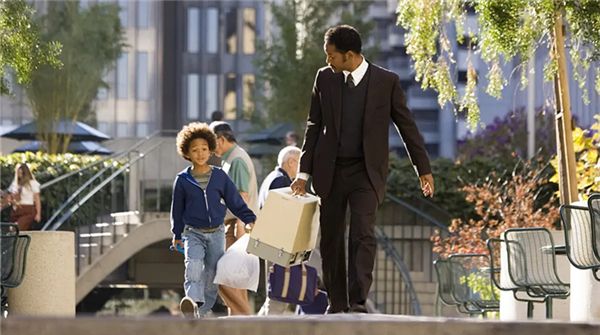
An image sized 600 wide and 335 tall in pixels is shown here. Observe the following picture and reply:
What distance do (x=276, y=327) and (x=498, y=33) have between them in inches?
406

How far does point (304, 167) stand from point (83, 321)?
16.6ft

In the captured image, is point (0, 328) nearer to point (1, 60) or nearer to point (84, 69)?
point (1, 60)

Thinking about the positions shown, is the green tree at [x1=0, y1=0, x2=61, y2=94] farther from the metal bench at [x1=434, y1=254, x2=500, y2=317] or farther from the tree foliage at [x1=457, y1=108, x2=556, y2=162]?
the tree foliage at [x1=457, y1=108, x2=556, y2=162]

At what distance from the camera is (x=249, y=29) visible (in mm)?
67938

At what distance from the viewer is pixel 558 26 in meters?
17.1

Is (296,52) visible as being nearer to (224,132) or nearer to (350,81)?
(224,132)

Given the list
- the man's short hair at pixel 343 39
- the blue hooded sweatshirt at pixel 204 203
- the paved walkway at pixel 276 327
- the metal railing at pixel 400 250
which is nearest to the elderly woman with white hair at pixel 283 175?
the blue hooded sweatshirt at pixel 204 203

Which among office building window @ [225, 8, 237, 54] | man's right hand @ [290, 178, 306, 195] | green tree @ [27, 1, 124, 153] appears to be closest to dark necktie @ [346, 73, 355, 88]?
man's right hand @ [290, 178, 306, 195]

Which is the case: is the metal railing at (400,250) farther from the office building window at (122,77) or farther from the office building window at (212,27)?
the office building window at (122,77)

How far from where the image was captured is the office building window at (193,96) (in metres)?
66.2

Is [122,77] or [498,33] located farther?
[122,77]

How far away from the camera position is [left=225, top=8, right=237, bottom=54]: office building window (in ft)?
223

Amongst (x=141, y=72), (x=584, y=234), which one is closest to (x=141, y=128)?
(x=141, y=72)

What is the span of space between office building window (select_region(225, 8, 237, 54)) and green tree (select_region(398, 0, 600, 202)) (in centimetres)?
4937
